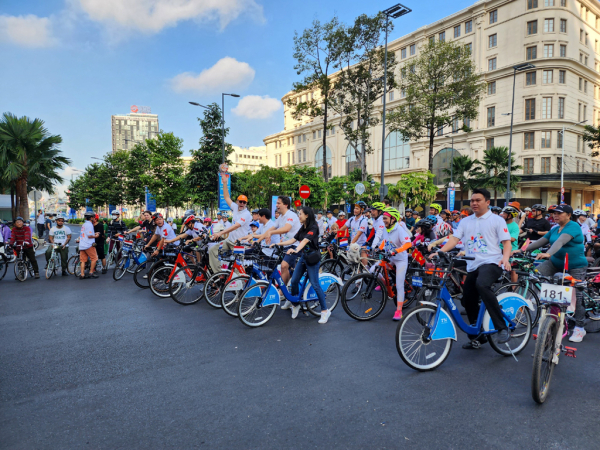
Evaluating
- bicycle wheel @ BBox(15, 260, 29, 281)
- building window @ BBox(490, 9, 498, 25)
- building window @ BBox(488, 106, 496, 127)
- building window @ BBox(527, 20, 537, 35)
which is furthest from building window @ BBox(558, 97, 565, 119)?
bicycle wheel @ BBox(15, 260, 29, 281)

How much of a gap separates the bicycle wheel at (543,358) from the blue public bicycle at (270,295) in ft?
11.8

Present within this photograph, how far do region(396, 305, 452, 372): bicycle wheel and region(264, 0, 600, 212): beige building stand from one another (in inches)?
1410

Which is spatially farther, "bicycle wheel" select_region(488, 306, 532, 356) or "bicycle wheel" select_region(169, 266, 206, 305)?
"bicycle wheel" select_region(169, 266, 206, 305)

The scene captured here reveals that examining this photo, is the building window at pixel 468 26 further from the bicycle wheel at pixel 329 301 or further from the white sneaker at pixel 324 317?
the white sneaker at pixel 324 317

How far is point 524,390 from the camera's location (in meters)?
3.97

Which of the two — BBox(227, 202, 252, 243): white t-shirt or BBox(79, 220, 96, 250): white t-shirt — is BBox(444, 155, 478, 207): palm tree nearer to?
BBox(227, 202, 252, 243): white t-shirt

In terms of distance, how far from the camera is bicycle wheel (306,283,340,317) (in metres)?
6.96

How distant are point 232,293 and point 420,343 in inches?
136

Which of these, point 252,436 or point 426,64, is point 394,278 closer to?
point 252,436

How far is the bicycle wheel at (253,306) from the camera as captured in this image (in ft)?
20.2

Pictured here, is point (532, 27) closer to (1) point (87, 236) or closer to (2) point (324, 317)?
(1) point (87, 236)

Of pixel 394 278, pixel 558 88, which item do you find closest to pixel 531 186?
pixel 558 88

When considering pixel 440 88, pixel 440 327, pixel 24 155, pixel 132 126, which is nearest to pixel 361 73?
pixel 440 88

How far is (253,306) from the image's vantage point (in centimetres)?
629
